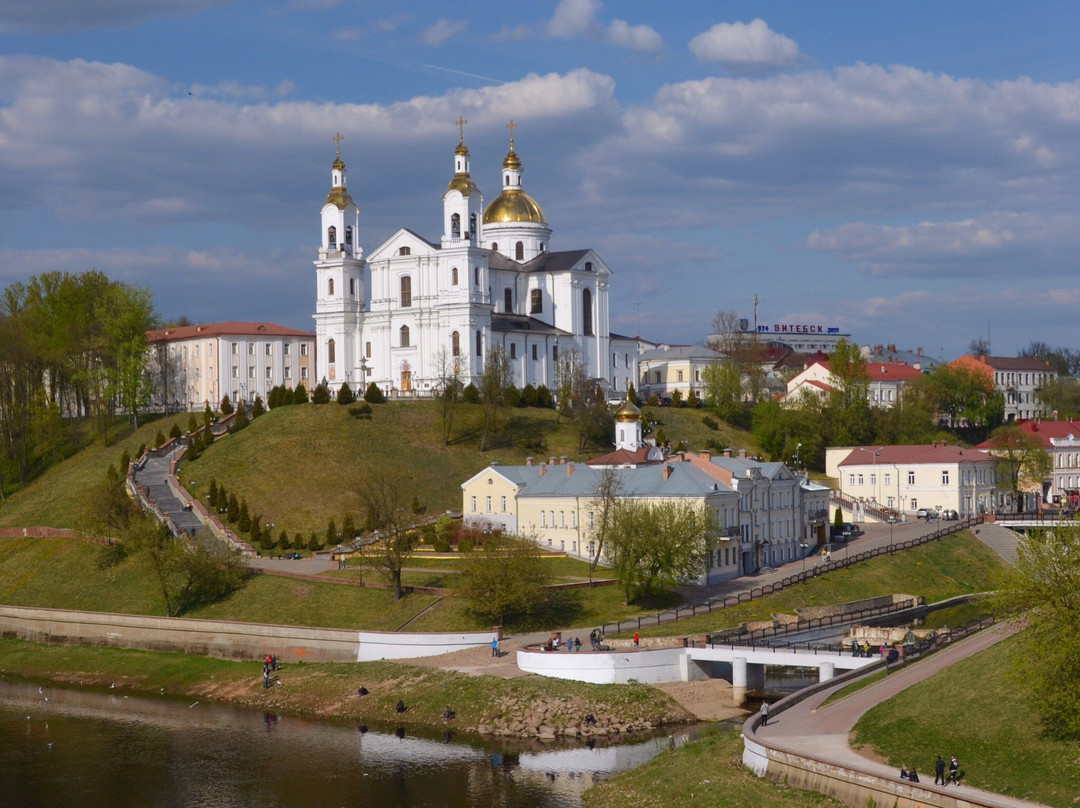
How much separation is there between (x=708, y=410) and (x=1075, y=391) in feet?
144

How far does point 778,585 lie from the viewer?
6919cm

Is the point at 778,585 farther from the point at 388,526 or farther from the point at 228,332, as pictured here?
the point at 228,332

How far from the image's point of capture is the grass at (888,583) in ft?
204

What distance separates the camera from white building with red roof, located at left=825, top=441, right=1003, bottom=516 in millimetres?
94188

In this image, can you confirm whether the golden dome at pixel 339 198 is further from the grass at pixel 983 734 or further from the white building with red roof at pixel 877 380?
the grass at pixel 983 734

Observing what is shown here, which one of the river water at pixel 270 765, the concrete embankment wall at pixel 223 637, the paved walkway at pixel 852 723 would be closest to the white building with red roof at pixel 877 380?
the concrete embankment wall at pixel 223 637

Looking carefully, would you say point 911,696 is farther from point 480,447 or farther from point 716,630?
point 480,447

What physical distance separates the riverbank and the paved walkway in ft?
25.2

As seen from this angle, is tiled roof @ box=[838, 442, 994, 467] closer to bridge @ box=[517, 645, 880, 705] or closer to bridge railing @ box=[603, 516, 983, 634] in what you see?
bridge railing @ box=[603, 516, 983, 634]

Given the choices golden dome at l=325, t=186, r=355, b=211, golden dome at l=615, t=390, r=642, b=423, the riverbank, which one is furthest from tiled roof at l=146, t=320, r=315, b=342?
the riverbank

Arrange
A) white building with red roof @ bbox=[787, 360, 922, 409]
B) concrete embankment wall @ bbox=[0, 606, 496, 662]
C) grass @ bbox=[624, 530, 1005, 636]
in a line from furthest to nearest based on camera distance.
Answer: white building with red roof @ bbox=[787, 360, 922, 409], grass @ bbox=[624, 530, 1005, 636], concrete embankment wall @ bbox=[0, 606, 496, 662]

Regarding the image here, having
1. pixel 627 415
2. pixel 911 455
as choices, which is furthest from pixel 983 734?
pixel 911 455

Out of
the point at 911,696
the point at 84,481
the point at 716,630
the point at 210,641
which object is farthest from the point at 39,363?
the point at 911,696

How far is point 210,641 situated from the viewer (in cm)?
6425
